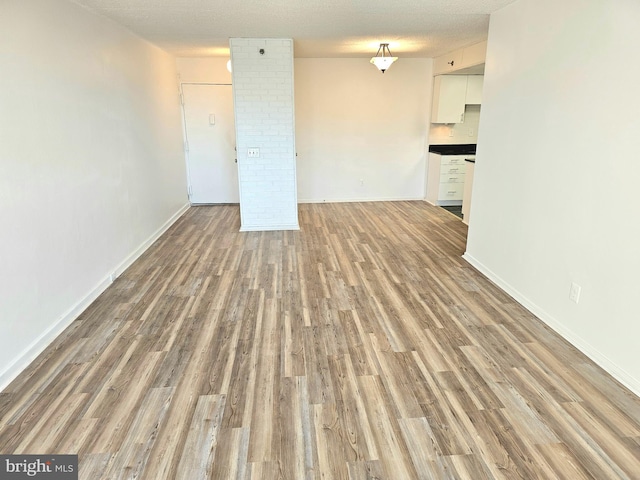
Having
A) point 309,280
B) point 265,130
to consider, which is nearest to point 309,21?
point 265,130

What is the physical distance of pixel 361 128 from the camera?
7297 millimetres

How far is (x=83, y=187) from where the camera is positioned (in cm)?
338

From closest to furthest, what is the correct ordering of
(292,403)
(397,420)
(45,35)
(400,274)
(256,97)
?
1. (397,420)
2. (292,403)
3. (45,35)
4. (400,274)
5. (256,97)

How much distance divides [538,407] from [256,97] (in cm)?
455

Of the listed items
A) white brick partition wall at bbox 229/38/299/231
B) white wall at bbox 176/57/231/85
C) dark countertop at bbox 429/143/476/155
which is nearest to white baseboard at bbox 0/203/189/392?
white brick partition wall at bbox 229/38/299/231

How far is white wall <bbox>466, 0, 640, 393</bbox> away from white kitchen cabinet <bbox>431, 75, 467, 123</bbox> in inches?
120

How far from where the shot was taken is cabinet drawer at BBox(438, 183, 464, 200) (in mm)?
7125

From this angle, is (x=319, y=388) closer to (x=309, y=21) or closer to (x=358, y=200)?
(x=309, y=21)

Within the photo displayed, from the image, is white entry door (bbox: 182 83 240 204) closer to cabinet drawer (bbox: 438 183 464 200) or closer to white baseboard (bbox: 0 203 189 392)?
→ white baseboard (bbox: 0 203 189 392)

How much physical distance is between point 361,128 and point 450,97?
157 cm

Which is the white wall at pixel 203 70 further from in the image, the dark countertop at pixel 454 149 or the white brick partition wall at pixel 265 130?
the dark countertop at pixel 454 149

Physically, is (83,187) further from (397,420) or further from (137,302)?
(397,420)

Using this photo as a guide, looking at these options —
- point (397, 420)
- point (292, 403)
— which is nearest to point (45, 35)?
point (292, 403)

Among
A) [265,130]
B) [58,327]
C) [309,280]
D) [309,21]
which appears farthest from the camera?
[265,130]
